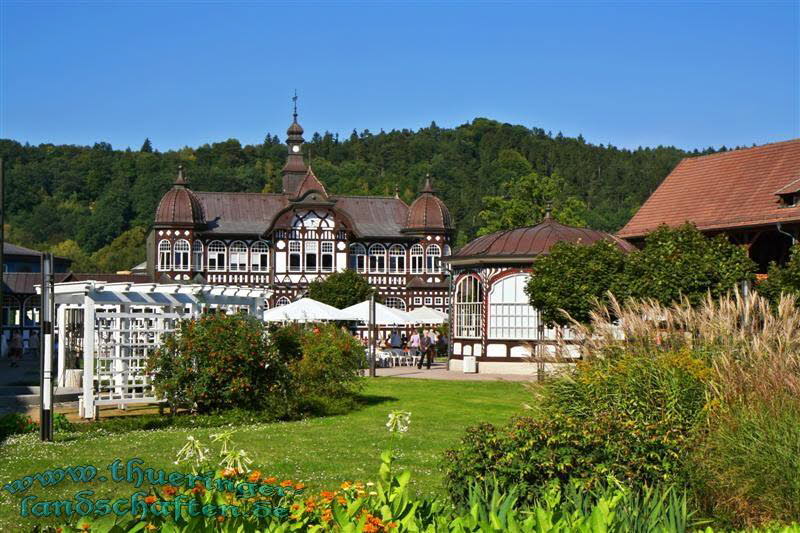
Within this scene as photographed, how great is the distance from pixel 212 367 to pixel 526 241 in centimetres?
1718

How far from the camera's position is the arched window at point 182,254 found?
6241 cm

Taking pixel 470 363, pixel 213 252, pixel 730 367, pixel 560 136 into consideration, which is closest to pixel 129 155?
pixel 560 136

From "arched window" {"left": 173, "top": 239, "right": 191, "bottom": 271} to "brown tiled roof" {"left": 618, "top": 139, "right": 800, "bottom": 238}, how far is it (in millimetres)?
29245

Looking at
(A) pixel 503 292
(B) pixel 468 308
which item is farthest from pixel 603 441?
(B) pixel 468 308

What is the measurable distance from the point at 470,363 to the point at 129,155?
108m

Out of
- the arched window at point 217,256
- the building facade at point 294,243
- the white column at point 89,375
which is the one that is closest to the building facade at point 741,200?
the white column at point 89,375

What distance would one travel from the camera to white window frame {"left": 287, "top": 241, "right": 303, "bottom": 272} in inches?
2478

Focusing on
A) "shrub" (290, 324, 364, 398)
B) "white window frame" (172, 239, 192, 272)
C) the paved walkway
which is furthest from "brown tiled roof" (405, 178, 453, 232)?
"shrub" (290, 324, 364, 398)

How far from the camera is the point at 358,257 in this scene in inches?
2559

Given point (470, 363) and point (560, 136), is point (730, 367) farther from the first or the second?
point (560, 136)

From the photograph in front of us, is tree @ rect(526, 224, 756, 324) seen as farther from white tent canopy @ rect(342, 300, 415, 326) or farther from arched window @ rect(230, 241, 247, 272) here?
arched window @ rect(230, 241, 247, 272)

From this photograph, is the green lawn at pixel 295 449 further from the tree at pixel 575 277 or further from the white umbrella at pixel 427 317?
the white umbrella at pixel 427 317

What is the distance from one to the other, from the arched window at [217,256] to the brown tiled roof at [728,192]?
93.6ft

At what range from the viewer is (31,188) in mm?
130000
